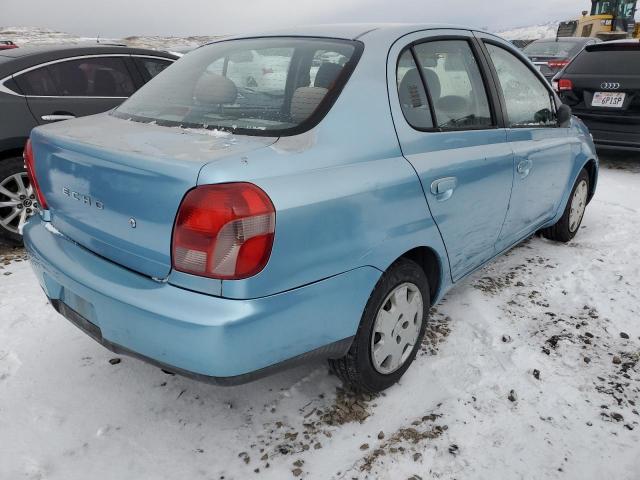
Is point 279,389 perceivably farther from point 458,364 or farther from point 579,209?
point 579,209

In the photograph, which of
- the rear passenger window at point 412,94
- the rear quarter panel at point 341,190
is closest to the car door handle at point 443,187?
the rear quarter panel at point 341,190

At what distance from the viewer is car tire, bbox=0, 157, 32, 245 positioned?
3807 mm

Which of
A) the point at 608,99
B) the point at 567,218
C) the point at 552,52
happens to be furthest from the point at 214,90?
the point at 552,52

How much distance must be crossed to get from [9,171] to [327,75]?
2.93 metres

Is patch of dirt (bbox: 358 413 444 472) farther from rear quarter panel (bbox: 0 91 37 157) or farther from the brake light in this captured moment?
the brake light

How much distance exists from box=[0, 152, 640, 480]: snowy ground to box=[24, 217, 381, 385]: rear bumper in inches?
17.7

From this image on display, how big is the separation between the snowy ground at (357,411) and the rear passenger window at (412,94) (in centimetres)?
121

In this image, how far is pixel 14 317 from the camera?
2961 millimetres

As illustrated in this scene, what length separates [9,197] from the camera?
12.7 ft

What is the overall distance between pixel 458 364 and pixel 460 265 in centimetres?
51

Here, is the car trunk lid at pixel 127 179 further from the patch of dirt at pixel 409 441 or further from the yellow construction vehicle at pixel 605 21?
the yellow construction vehicle at pixel 605 21

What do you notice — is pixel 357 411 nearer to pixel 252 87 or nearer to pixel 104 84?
pixel 252 87

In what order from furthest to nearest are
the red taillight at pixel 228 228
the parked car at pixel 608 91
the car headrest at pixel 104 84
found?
the parked car at pixel 608 91 → the car headrest at pixel 104 84 → the red taillight at pixel 228 228

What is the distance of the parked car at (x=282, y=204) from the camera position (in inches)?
63.5
